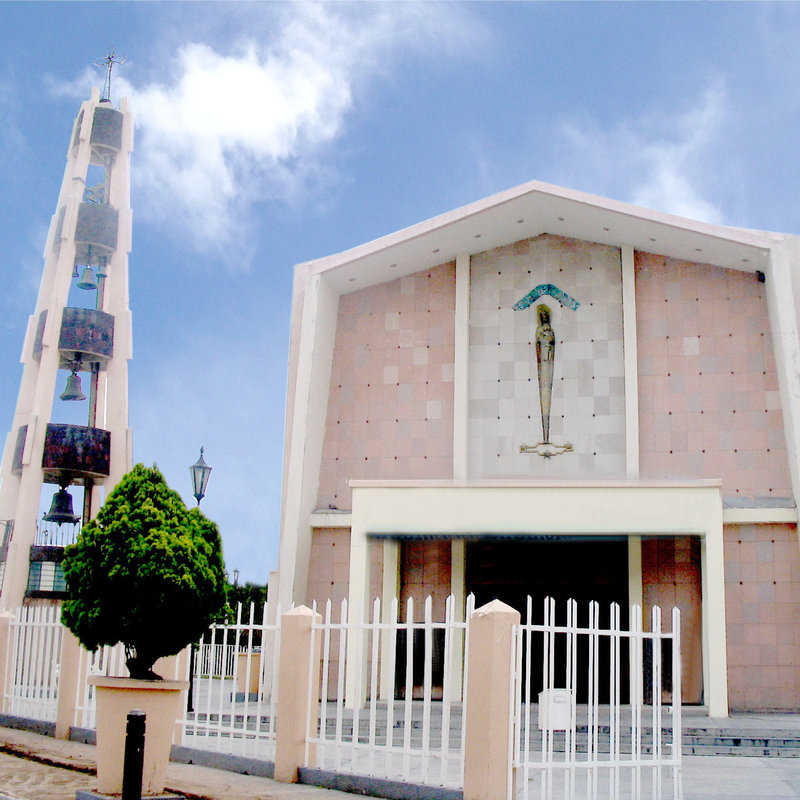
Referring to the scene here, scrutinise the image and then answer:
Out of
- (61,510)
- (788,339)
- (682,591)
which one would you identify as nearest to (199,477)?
(682,591)

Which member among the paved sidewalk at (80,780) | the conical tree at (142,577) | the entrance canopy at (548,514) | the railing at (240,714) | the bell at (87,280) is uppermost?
the bell at (87,280)

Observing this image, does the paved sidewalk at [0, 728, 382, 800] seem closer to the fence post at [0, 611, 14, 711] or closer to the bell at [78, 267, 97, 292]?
the fence post at [0, 611, 14, 711]

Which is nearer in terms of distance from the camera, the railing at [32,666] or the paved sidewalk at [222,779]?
the paved sidewalk at [222,779]

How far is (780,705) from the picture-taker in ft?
58.3

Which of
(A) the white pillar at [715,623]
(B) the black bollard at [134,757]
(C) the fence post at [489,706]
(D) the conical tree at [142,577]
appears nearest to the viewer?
(B) the black bollard at [134,757]

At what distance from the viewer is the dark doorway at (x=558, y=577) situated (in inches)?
764

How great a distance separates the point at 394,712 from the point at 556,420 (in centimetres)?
661

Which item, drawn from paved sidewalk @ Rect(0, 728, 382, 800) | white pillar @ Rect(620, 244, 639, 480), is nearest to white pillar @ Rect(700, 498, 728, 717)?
white pillar @ Rect(620, 244, 639, 480)

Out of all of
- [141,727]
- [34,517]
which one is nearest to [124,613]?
[141,727]

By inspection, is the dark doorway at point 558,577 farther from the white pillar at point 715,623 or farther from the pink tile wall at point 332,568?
the white pillar at point 715,623

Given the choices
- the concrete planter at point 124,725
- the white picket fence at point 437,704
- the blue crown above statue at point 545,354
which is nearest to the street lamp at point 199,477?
the white picket fence at point 437,704

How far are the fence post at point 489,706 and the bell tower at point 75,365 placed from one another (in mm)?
22443

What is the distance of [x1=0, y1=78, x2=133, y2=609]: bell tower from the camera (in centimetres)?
2920

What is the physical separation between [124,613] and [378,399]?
12.2 metres
